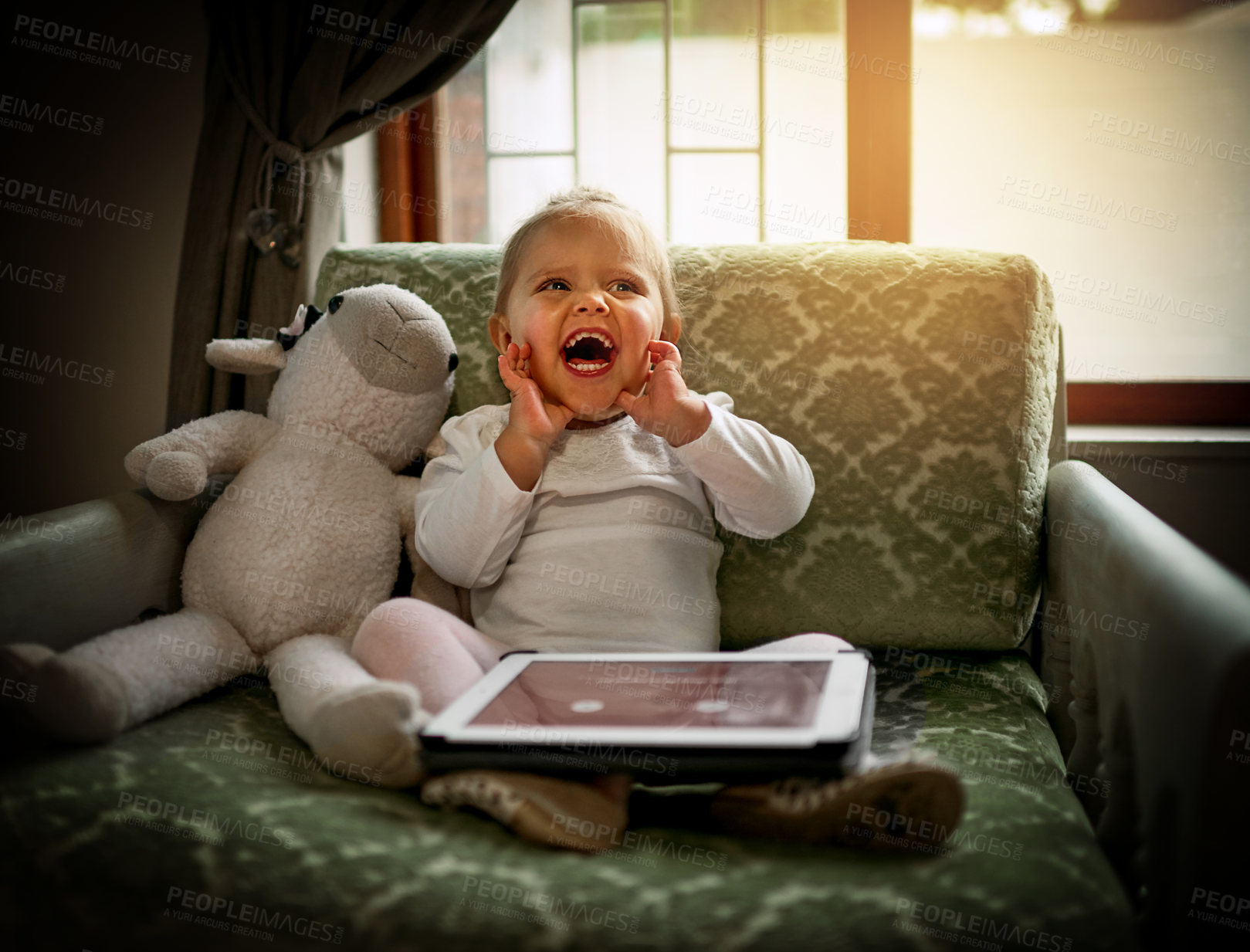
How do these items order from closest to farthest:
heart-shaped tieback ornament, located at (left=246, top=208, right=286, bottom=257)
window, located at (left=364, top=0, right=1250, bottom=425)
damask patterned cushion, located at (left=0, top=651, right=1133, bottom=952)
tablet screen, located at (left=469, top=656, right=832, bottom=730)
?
damask patterned cushion, located at (left=0, top=651, right=1133, bottom=952)
tablet screen, located at (left=469, top=656, right=832, bottom=730)
heart-shaped tieback ornament, located at (left=246, top=208, right=286, bottom=257)
window, located at (left=364, top=0, right=1250, bottom=425)

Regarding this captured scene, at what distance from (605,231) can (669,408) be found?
24 centimetres

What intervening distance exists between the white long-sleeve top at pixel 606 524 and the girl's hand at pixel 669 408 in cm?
2

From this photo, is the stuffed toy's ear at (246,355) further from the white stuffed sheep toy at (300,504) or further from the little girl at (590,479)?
the little girl at (590,479)

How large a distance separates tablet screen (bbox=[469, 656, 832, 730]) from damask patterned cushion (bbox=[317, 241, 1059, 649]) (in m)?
0.34

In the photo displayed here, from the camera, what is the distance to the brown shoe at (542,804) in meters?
0.77

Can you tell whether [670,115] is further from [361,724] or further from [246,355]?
[361,724]

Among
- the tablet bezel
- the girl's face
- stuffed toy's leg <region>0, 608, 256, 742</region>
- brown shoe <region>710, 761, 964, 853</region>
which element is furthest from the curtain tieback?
brown shoe <region>710, 761, 964, 853</region>

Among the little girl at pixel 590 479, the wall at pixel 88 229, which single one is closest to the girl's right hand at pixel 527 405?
the little girl at pixel 590 479

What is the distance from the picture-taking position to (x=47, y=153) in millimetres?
1967

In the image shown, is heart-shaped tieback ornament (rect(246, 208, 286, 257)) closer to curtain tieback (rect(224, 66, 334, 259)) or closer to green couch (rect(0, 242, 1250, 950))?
curtain tieback (rect(224, 66, 334, 259))

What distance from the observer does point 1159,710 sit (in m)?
0.79

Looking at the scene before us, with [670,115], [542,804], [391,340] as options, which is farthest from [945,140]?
[542,804]

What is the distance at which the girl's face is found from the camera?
3.72ft

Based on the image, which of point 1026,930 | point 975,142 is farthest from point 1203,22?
point 1026,930
